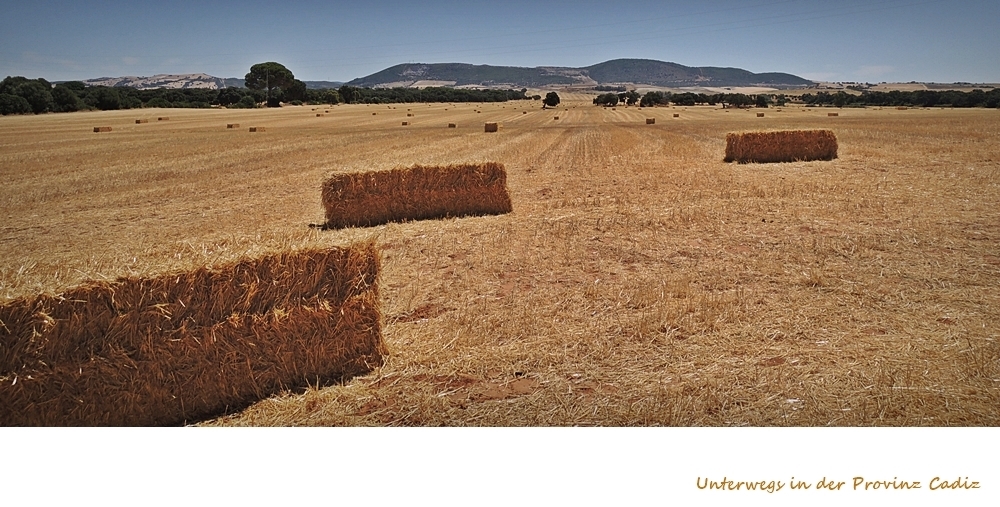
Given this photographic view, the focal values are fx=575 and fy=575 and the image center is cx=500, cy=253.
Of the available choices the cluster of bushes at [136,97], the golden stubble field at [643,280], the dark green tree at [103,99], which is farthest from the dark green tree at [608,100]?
the dark green tree at [103,99]

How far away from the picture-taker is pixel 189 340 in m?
3.27

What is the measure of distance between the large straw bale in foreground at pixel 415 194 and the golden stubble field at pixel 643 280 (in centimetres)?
56

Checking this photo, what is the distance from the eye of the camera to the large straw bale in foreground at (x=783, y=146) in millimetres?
12852

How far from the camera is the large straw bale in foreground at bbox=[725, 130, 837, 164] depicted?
12852 millimetres

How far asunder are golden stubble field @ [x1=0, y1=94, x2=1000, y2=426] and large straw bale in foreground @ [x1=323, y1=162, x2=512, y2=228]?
0.56 metres

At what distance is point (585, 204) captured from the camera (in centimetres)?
909

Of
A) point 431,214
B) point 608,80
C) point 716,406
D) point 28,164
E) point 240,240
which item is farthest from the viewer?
point 608,80

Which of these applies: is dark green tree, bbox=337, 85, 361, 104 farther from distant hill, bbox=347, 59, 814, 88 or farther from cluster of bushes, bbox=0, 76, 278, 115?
cluster of bushes, bbox=0, 76, 278, 115

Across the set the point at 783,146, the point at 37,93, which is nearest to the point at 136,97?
the point at 37,93

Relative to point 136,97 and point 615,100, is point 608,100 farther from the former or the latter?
point 136,97

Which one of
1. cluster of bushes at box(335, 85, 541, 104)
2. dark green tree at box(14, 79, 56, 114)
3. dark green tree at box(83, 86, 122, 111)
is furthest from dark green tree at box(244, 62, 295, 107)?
dark green tree at box(14, 79, 56, 114)
